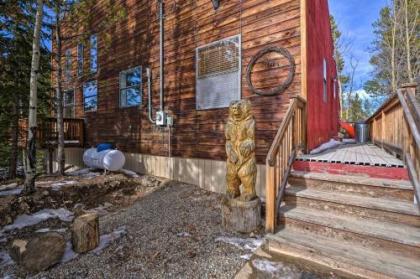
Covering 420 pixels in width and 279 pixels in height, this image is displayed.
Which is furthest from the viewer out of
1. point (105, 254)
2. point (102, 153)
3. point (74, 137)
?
point (74, 137)

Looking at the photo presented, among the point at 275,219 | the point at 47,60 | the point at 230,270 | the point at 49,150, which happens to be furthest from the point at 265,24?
the point at 49,150

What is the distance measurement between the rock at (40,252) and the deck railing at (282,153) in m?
2.46

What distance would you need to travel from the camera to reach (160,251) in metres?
2.86

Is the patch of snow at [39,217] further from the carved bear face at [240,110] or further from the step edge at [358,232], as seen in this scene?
the step edge at [358,232]

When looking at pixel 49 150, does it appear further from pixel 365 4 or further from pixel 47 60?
pixel 365 4

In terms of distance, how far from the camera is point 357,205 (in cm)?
274

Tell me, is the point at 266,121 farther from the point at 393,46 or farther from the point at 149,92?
the point at 393,46

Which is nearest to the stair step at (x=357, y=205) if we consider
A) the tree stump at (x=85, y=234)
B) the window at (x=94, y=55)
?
the tree stump at (x=85, y=234)

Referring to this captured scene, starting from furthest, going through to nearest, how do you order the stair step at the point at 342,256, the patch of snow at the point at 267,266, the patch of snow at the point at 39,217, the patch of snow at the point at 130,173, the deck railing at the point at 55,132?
1. the deck railing at the point at 55,132
2. the patch of snow at the point at 130,173
3. the patch of snow at the point at 39,217
4. the patch of snow at the point at 267,266
5. the stair step at the point at 342,256

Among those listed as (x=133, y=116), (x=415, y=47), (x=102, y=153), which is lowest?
(x=102, y=153)

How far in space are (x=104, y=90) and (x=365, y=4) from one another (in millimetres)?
19755

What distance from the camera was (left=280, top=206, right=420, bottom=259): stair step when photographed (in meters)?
2.28

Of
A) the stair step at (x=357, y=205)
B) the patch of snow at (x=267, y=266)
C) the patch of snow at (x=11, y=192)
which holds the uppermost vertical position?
the stair step at (x=357, y=205)

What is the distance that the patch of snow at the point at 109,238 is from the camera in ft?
9.67
